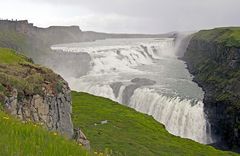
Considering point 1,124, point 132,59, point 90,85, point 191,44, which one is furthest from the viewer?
point 191,44

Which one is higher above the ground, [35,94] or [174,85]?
[35,94]

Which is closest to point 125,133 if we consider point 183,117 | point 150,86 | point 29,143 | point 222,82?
point 183,117

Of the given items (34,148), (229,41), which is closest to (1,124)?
(34,148)

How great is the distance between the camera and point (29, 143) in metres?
9.02

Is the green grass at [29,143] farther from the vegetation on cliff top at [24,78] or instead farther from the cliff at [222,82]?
the cliff at [222,82]

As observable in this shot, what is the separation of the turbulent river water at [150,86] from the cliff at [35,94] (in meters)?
48.8

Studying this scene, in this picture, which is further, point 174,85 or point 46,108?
point 174,85

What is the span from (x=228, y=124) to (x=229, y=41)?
123ft

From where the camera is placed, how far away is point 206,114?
256ft

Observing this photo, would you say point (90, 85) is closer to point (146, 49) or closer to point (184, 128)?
point (184, 128)

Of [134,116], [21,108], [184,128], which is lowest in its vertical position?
[184,128]

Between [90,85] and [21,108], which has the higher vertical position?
[21,108]

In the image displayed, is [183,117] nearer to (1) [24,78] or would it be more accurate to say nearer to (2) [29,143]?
(1) [24,78]

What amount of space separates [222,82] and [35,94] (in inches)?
2768
